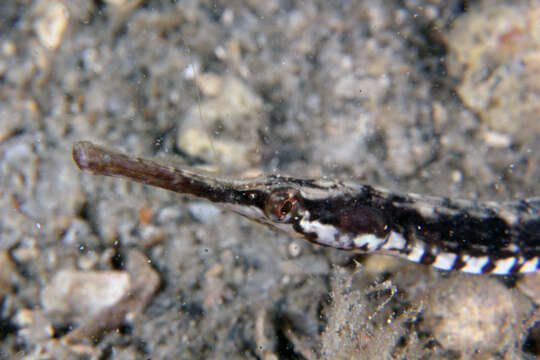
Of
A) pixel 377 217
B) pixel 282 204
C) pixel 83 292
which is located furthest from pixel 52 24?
pixel 377 217

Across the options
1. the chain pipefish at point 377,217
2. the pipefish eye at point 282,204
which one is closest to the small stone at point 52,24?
the chain pipefish at point 377,217

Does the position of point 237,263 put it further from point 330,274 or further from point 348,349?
point 348,349

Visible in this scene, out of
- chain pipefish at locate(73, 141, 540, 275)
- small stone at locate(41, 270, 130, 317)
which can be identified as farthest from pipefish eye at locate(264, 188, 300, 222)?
small stone at locate(41, 270, 130, 317)

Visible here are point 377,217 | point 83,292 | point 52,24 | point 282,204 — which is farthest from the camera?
point 52,24

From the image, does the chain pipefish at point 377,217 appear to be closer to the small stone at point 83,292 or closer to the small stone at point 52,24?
the small stone at point 83,292

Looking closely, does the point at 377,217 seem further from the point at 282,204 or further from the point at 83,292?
the point at 83,292

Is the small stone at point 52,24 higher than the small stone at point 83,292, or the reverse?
the small stone at point 52,24

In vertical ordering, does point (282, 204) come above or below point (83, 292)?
above

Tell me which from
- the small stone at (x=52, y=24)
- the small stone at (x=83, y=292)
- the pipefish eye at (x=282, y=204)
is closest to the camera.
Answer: the pipefish eye at (x=282, y=204)
